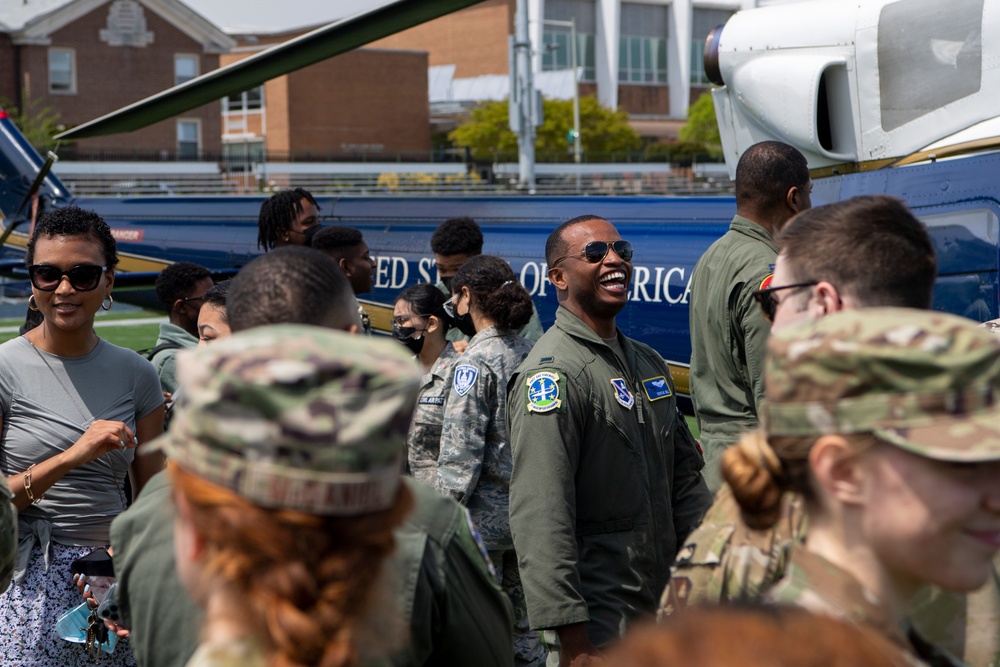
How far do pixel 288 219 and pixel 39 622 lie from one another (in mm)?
2920

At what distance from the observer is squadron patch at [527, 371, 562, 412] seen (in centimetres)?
325

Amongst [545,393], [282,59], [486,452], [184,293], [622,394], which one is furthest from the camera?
[184,293]

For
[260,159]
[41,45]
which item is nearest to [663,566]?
[260,159]

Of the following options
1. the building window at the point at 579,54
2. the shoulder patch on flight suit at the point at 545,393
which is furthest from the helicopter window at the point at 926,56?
the building window at the point at 579,54

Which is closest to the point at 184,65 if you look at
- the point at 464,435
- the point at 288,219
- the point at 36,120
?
the point at 36,120

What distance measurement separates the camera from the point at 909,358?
1396 mm

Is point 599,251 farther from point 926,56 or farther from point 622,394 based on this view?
point 926,56

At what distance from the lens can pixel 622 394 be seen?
3375mm

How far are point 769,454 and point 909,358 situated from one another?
1.00 ft

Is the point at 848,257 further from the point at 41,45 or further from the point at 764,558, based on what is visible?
the point at 41,45

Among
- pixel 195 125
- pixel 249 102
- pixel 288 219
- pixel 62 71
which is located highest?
pixel 62 71

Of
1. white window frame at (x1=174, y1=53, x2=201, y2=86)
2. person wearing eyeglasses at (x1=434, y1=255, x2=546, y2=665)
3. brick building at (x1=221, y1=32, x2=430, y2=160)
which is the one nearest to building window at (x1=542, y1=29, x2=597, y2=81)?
brick building at (x1=221, y1=32, x2=430, y2=160)

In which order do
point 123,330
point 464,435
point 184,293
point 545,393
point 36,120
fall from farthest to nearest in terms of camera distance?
1. point 36,120
2. point 123,330
3. point 184,293
4. point 464,435
5. point 545,393

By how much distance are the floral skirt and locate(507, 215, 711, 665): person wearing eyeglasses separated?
124cm
